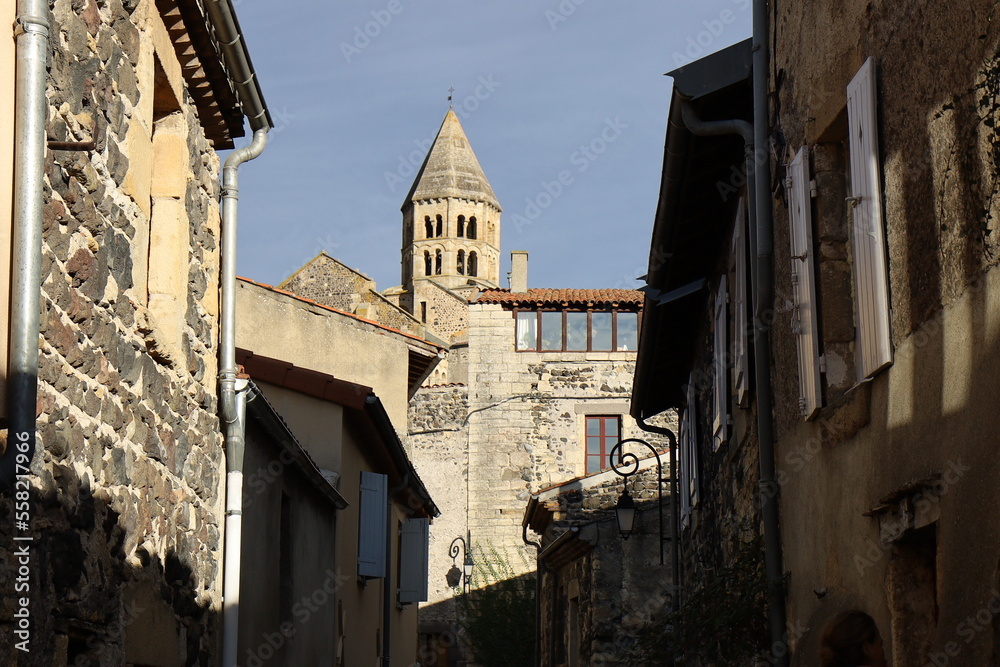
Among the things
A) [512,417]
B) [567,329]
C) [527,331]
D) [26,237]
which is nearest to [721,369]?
[26,237]

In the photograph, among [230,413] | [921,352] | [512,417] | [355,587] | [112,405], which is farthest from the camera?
[512,417]

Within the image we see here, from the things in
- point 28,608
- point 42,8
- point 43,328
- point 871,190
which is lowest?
point 28,608

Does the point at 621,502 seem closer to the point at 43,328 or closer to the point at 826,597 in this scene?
the point at 826,597

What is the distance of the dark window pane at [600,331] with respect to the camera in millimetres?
29750

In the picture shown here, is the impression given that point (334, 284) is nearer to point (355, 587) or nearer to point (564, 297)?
point (564, 297)

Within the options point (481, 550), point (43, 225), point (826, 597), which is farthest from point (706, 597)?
point (481, 550)

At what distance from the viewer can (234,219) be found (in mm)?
7078

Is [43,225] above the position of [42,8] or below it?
below

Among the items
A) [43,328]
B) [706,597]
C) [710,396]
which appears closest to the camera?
[43,328]

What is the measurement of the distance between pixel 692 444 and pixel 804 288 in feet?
17.5

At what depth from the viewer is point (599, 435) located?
99.5 feet

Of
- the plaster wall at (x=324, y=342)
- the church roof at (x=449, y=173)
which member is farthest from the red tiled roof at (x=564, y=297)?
the church roof at (x=449, y=173)

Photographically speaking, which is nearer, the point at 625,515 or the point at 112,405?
the point at 112,405

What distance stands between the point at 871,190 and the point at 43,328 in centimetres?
293
